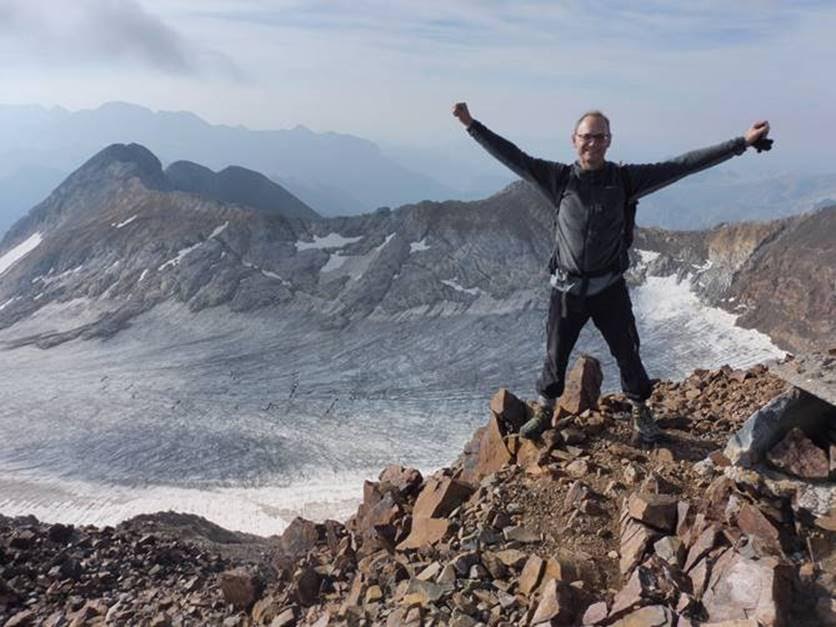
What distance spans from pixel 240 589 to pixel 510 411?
4434 mm

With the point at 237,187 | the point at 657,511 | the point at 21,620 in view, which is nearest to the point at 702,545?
the point at 657,511

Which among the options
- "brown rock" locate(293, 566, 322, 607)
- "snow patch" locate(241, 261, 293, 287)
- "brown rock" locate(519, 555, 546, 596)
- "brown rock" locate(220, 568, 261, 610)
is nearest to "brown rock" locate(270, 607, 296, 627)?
Result: "brown rock" locate(293, 566, 322, 607)

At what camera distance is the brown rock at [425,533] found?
26.9 feet

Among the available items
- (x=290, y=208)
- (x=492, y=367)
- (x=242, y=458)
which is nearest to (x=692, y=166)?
(x=242, y=458)

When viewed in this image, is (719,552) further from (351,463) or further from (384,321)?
(384,321)

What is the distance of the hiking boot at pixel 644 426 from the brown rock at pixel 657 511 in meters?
1.78

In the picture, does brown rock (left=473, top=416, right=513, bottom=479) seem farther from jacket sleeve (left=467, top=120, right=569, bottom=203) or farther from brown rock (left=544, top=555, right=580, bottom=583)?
jacket sleeve (left=467, top=120, right=569, bottom=203)

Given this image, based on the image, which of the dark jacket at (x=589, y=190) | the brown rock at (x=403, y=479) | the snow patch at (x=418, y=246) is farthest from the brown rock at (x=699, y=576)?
the snow patch at (x=418, y=246)

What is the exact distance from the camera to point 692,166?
7555 mm

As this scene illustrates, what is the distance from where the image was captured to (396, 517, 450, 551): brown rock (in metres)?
8.20

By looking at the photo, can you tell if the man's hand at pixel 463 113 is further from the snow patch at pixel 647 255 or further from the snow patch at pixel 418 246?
the snow patch at pixel 418 246

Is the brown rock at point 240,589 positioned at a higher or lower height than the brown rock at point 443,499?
lower

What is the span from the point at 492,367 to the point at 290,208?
11726 cm

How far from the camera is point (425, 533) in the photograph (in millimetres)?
8477
